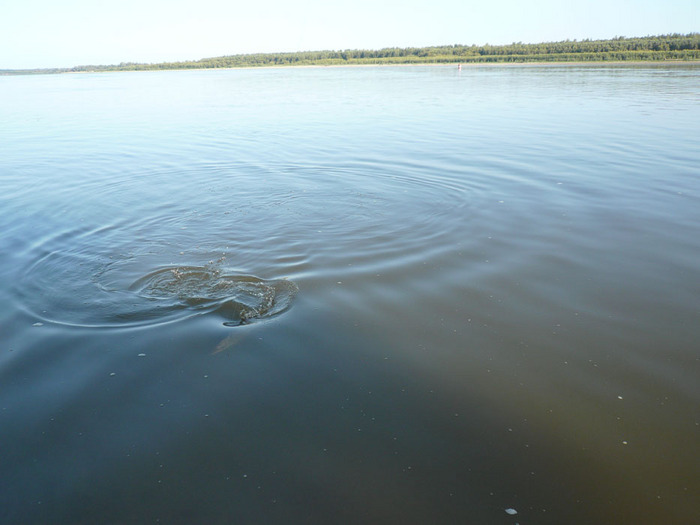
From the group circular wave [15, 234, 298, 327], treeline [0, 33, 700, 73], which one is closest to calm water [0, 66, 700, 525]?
circular wave [15, 234, 298, 327]

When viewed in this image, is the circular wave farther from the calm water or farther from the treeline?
the treeline

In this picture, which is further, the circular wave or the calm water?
the circular wave

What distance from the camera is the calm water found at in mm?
3506

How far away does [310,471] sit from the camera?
365cm

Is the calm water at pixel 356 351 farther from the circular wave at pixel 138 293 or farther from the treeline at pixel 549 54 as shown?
the treeline at pixel 549 54

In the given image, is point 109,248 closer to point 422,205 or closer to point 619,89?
point 422,205

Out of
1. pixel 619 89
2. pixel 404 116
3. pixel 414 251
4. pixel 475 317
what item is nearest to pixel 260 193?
pixel 414 251

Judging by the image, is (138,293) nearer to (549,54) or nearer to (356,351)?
(356,351)

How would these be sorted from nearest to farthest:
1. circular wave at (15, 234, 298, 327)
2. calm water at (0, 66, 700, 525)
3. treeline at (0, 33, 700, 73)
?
calm water at (0, 66, 700, 525) → circular wave at (15, 234, 298, 327) → treeline at (0, 33, 700, 73)

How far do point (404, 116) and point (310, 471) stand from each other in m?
22.4

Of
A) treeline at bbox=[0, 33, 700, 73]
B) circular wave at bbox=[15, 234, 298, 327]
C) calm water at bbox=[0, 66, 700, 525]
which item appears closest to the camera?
calm water at bbox=[0, 66, 700, 525]

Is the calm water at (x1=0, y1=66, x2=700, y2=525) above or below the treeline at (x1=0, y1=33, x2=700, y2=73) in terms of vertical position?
below

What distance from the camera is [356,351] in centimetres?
509

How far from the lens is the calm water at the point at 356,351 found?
11.5 feet
